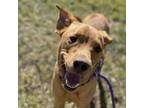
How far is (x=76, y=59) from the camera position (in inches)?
Answer: 79.7

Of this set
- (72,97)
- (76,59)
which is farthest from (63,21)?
(72,97)

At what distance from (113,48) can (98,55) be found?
0.39 meters

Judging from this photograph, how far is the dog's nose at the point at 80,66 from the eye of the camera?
2025 mm

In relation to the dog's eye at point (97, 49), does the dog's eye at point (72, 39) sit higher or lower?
higher

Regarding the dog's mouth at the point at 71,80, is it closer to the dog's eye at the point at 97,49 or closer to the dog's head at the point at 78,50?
the dog's head at the point at 78,50

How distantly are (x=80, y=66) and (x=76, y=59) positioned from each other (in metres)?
0.04

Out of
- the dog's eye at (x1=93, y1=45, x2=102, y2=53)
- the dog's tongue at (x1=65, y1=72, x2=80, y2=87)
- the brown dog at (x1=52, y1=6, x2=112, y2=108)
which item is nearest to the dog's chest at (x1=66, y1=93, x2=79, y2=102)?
the brown dog at (x1=52, y1=6, x2=112, y2=108)

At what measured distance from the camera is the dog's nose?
203 centimetres

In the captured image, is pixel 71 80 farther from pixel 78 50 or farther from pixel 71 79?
pixel 78 50

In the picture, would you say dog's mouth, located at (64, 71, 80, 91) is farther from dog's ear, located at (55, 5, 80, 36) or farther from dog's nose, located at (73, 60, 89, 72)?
dog's ear, located at (55, 5, 80, 36)

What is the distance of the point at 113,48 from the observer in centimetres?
249

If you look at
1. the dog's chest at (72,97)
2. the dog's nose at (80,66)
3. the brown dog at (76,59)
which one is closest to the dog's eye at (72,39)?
the brown dog at (76,59)
